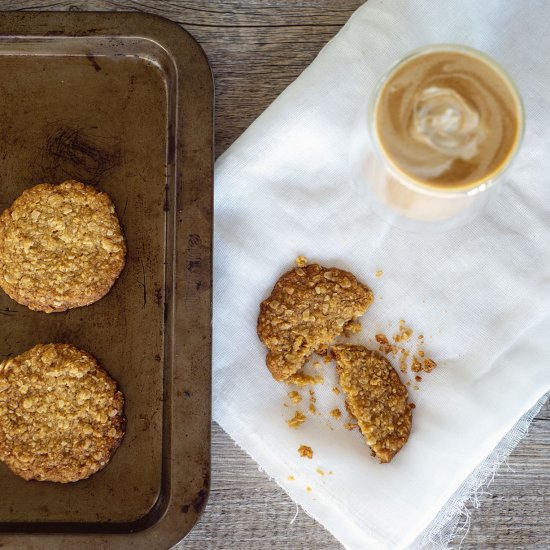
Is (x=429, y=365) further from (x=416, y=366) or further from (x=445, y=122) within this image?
(x=445, y=122)

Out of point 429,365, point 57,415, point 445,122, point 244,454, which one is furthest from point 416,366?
point 57,415

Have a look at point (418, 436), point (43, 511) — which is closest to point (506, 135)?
point (418, 436)

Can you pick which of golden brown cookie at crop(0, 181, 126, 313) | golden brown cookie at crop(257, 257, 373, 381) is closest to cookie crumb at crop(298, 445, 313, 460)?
golden brown cookie at crop(257, 257, 373, 381)

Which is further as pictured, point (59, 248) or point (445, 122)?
point (59, 248)

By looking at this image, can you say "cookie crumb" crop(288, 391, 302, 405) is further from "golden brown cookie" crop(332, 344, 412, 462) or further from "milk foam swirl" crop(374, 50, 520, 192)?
"milk foam swirl" crop(374, 50, 520, 192)

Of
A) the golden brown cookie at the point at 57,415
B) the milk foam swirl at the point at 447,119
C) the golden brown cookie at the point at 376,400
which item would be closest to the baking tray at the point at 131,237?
the golden brown cookie at the point at 57,415

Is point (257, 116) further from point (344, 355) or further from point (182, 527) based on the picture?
point (182, 527)

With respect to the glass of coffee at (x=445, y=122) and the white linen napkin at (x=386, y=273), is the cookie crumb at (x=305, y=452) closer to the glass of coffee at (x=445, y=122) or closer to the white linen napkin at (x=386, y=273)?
the white linen napkin at (x=386, y=273)
